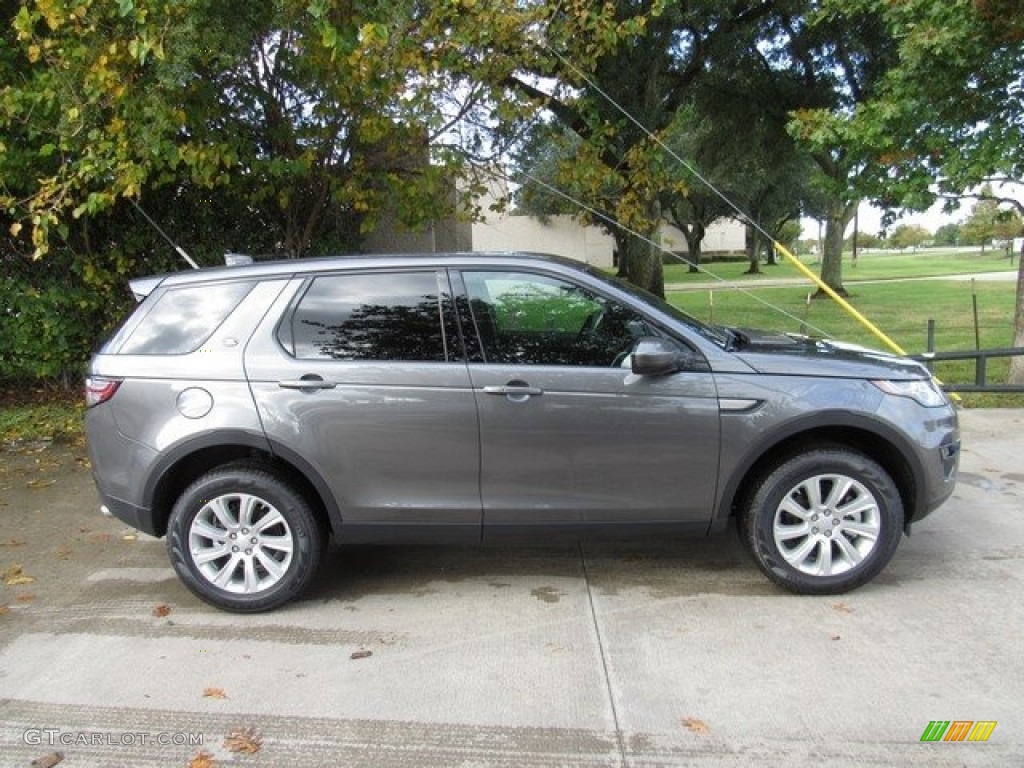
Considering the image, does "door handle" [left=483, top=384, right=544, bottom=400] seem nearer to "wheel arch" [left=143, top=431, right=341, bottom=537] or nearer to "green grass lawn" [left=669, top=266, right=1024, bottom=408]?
"wheel arch" [left=143, top=431, right=341, bottom=537]

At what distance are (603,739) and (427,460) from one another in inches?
60.9

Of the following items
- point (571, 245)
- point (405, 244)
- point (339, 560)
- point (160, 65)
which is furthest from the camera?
point (571, 245)

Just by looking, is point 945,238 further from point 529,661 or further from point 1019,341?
point 529,661

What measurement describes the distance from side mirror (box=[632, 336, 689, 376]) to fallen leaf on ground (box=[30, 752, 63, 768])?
2819 millimetres

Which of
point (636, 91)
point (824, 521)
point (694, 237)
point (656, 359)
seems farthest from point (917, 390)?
point (694, 237)

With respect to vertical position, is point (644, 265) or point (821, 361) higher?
point (644, 265)

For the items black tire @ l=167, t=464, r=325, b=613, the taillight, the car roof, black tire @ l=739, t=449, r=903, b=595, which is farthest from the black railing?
the taillight

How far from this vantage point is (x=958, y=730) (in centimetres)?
297

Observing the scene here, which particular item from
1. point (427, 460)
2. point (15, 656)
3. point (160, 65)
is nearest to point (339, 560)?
point (427, 460)

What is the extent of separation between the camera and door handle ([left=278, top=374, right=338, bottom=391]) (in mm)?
3941

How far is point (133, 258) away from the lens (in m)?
9.16

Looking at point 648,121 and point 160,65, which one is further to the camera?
point 648,121

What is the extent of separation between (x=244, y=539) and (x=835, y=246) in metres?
25.4

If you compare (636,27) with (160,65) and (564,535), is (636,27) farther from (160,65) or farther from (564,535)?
(564,535)
